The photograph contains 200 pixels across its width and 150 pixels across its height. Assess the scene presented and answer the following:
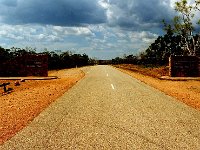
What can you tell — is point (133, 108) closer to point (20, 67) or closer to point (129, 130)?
point (129, 130)

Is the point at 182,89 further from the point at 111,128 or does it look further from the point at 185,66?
the point at 111,128

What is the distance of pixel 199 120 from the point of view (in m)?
9.91

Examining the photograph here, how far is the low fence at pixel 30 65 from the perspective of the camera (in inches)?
1407

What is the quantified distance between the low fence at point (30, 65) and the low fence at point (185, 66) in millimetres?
14820

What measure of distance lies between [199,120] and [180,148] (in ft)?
11.5

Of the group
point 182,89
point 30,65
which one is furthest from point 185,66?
point 30,65

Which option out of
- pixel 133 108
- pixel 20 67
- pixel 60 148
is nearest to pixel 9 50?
pixel 20 67

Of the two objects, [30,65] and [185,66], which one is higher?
[30,65]

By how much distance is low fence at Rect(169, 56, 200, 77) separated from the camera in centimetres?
3256

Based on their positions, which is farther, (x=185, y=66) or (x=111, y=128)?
(x=185, y=66)

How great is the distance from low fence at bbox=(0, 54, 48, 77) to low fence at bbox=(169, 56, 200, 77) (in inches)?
583

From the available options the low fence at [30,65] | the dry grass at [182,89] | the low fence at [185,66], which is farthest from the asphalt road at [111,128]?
the low fence at [30,65]

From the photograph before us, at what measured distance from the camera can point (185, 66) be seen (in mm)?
32750

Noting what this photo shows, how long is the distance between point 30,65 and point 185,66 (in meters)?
18.2
